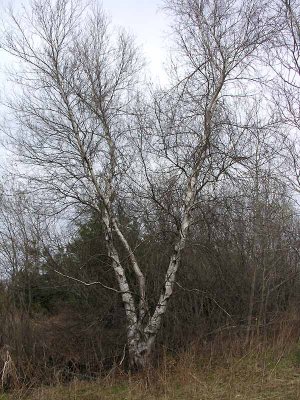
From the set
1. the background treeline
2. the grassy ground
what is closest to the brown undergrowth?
the grassy ground

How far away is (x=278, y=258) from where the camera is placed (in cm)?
1451

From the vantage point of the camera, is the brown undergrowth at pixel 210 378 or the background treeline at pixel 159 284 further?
the background treeline at pixel 159 284

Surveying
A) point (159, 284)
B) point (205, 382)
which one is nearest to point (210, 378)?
point (205, 382)

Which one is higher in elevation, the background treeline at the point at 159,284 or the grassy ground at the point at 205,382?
the background treeline at the point at 159,284

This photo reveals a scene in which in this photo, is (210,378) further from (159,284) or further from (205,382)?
(159,284)

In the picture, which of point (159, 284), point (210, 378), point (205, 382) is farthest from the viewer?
point (159, 284)

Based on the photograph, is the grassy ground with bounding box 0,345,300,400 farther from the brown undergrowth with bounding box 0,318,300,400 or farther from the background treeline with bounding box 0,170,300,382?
the background treeline with bounding box 0,170,300,382

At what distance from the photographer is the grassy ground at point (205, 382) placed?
732 centimetres

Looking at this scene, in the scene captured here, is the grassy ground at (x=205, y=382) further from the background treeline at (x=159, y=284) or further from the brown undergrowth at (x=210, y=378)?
the background treeline at (x=159, y=284)

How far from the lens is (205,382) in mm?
7988

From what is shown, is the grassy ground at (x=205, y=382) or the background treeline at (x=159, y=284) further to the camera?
the background treeline at (x=159, y=284)

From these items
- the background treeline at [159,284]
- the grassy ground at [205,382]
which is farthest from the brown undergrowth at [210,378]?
the background treeline at [159,284]

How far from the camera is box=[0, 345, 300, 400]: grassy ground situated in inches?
288

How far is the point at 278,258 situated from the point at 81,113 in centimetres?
769
